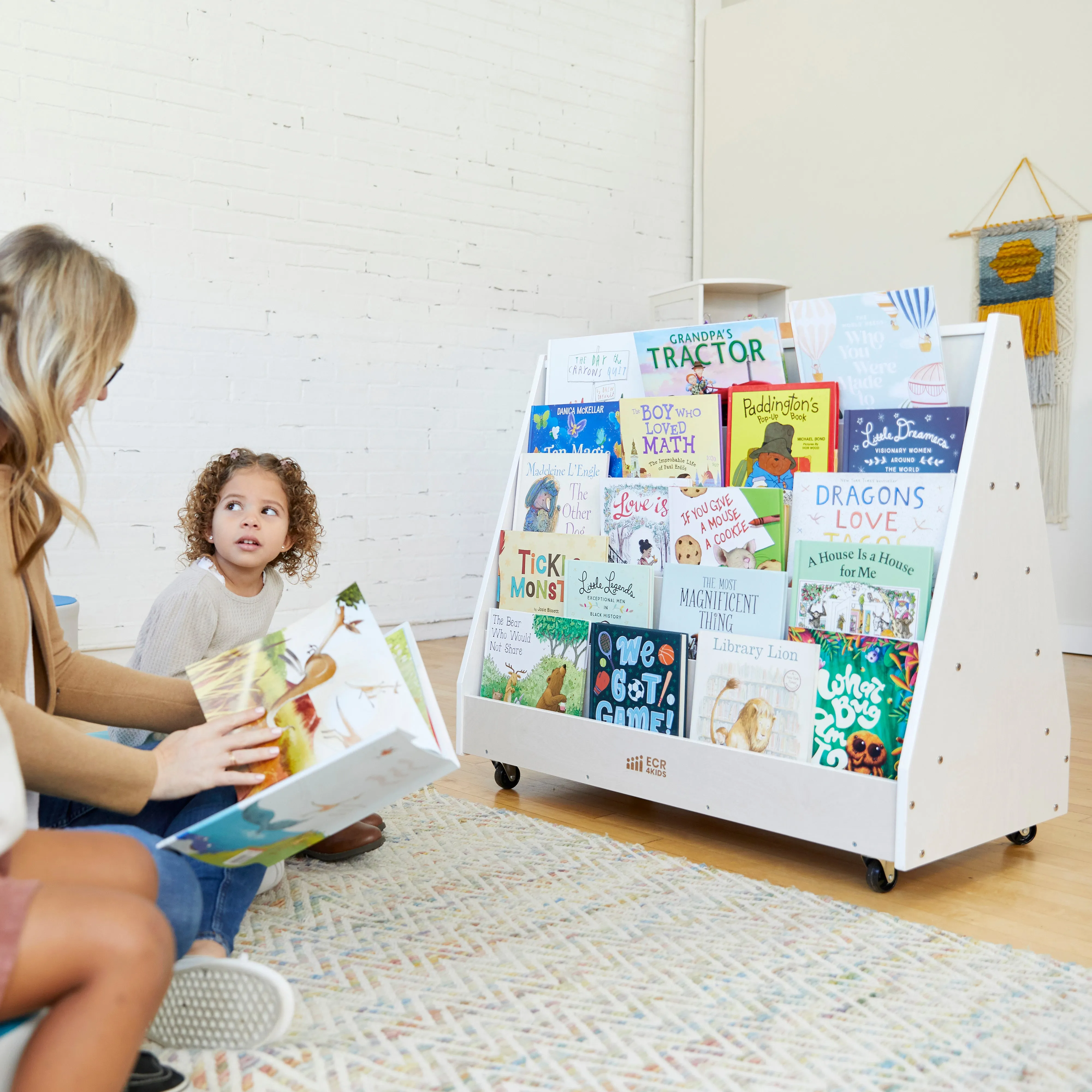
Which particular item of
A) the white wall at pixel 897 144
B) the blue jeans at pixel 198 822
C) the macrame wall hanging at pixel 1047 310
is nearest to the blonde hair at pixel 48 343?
the blue jeans at pixel 198 822

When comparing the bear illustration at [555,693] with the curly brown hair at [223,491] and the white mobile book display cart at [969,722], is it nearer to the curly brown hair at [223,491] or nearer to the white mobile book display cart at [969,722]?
the white mobile book display cart at [969,722]

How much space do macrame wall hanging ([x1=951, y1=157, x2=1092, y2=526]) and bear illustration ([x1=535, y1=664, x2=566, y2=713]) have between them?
2.44 metres

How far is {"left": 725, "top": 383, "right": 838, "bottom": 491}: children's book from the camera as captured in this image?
1.68 meters

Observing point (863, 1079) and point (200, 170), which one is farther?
point (200, 170)

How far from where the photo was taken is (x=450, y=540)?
4.08 meters

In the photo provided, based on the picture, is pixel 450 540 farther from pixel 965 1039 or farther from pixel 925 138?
pixel 965 1039

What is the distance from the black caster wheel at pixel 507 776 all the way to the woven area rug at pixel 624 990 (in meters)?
0.43

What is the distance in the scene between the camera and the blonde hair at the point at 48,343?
86 centimetres

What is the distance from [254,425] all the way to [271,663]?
8.48 ft

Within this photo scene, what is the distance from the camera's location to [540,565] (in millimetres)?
2039

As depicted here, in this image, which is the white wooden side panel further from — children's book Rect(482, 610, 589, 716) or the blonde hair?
the blonde hair

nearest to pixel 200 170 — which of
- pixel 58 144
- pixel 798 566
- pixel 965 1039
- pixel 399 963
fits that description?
pixel 58 144

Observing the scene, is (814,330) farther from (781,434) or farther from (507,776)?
(507,776)

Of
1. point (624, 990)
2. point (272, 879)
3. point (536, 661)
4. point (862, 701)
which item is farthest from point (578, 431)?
point (624, 990)
